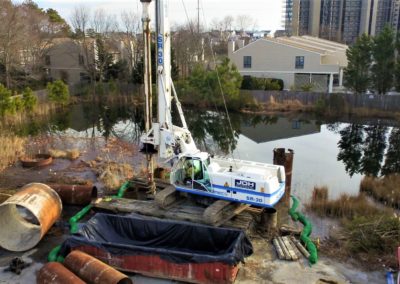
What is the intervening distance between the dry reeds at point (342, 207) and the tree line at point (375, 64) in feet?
85.2

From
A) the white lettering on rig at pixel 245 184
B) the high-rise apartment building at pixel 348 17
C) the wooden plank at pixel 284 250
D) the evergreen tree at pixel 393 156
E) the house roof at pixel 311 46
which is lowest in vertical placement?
the evergreen tree at pixel 393 156

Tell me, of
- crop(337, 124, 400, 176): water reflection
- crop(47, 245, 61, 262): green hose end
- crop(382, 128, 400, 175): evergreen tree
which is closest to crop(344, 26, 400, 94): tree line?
crop(337, 124, 400, 176): water reflection

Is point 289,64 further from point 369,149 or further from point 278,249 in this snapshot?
point 278,249

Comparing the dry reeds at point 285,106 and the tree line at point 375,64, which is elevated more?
the tree line at point 375,64

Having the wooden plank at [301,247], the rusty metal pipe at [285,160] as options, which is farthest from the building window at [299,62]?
the wooden plank at [301,247]

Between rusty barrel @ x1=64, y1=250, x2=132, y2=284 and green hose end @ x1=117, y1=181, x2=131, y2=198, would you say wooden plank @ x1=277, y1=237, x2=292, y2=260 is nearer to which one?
rusty barrel @ x1=64, y1=250, x2=132, y2=284

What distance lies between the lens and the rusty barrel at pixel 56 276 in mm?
8852

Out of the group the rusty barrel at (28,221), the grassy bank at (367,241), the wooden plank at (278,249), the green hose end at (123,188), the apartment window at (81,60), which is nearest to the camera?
the wooden plank at (278,249)

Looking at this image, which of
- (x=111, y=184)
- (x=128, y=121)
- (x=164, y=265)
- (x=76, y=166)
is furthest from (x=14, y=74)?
(x=164, y=265)

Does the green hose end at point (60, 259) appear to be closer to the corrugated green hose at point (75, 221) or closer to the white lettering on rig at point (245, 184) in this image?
the corrugated green hose at point (75, 221)

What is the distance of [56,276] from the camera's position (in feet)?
29.6

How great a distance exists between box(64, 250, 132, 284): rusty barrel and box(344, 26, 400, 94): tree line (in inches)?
1387

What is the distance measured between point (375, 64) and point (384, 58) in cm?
100

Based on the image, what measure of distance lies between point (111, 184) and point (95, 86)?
32.9 meters
